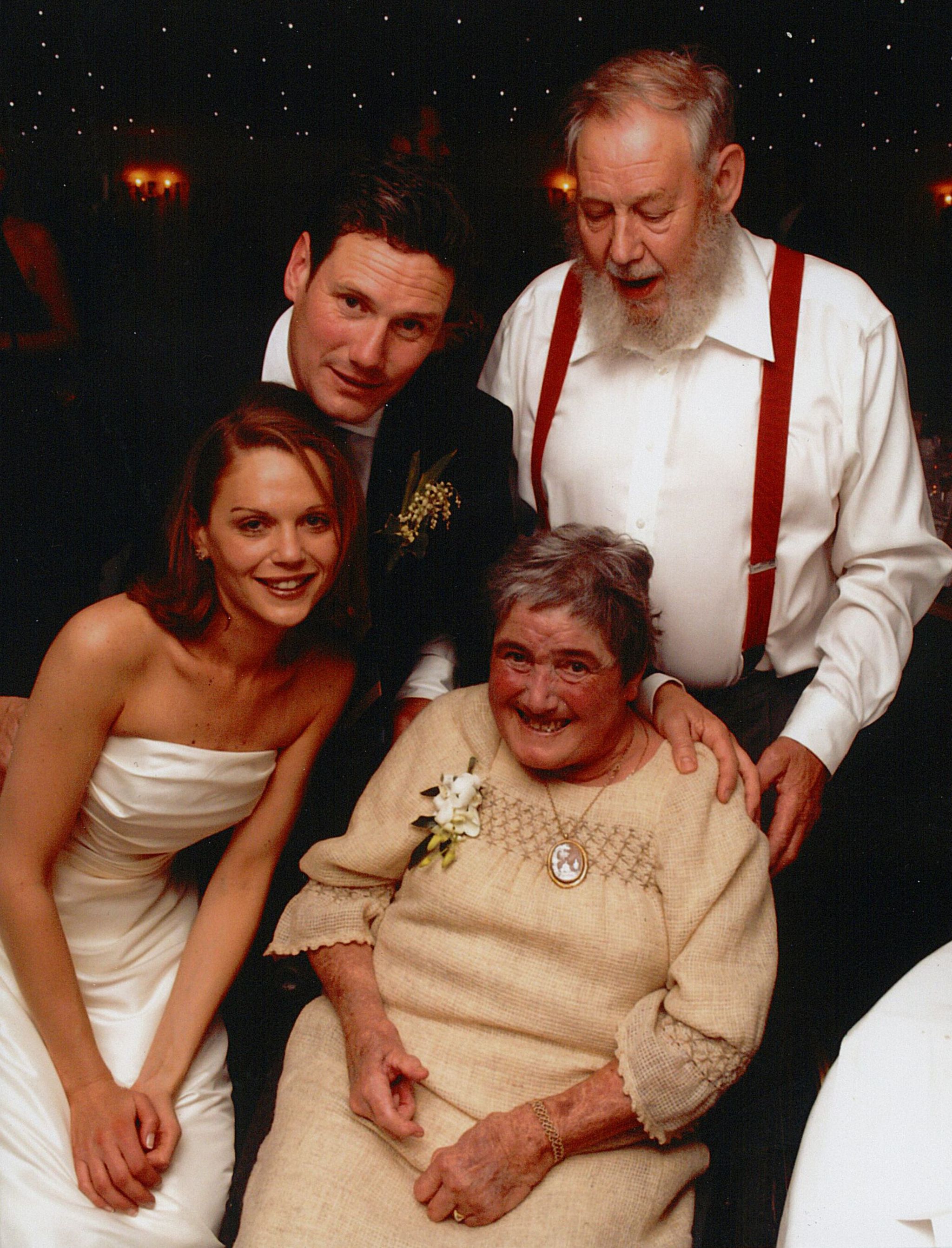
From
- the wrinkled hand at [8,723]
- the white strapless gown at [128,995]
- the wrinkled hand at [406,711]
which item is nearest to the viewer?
the white strapless gown at [128,995]

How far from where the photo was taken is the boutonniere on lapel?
7.82ft

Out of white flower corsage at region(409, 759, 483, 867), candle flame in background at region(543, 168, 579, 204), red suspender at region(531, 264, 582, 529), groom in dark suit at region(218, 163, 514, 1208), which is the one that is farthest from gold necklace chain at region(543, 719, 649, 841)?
candle flame in background at region(543, 168, 579, 204)

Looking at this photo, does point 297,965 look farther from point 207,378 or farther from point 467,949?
point 207,378

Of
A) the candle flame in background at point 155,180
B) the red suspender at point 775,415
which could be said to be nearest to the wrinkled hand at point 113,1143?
the red suspender at point 775,415

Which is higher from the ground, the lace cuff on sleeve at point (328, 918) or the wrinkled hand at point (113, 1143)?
the lace cuff on sleeve at point (328, 918)

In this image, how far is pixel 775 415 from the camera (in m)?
2.39

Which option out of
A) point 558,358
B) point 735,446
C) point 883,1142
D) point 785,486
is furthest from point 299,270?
point 883,1142

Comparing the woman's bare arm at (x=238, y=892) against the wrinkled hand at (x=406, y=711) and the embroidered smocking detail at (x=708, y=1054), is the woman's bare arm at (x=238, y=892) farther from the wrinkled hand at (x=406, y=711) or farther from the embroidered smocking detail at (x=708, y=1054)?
the embroidered smocking detail at (x=708, y=1054)

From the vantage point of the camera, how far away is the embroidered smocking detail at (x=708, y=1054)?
6.13 ft

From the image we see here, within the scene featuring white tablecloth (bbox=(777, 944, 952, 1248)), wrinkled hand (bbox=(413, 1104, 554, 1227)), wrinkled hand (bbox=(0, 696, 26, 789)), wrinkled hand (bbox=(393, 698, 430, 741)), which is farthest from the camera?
wrinkled hand (bbox=(393, 698, 430, 741))

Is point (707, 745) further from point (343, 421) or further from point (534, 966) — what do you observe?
point (343, 421)

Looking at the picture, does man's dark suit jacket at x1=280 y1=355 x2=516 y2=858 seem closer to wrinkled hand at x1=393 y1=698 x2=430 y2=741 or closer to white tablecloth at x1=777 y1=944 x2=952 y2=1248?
wrinkled hand at x1=393 y1=698 x2=430 y2=741

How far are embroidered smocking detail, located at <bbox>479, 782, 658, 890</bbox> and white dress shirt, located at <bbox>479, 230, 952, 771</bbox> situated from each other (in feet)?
1.70

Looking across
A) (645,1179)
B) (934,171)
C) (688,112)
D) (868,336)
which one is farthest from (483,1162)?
(934,171)
